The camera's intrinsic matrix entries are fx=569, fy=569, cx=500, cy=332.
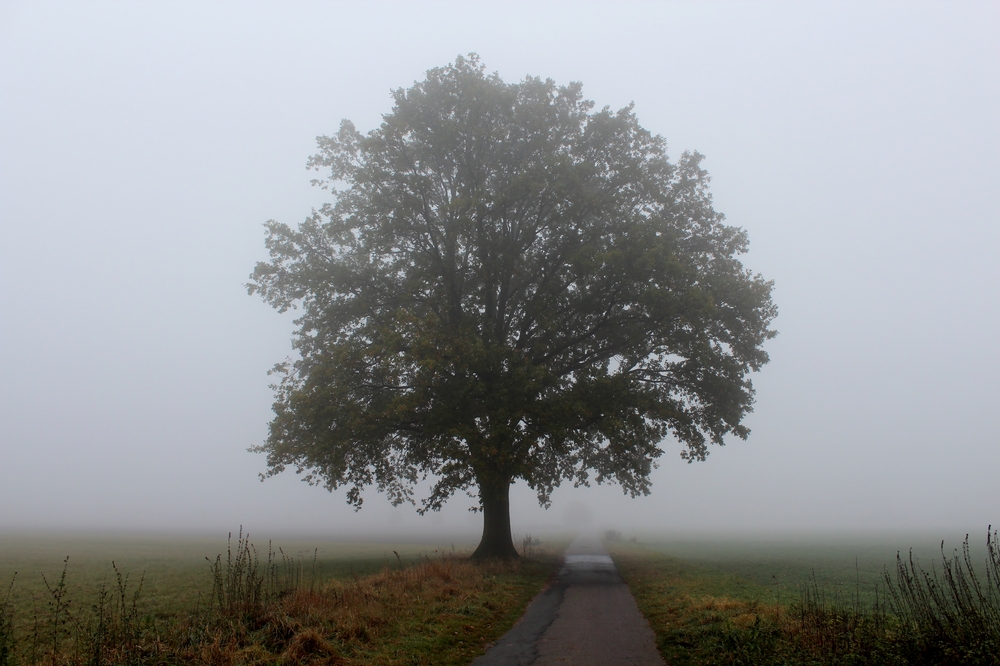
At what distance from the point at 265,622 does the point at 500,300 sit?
16.4 m

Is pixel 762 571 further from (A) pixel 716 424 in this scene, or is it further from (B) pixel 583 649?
(B) pixel 583 649

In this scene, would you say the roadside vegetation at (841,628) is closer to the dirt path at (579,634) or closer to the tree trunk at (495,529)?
the dirt path at (579,634)

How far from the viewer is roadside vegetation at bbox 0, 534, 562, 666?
25.6 feet

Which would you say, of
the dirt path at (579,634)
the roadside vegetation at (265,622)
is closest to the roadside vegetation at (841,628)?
the dirt path at (579,634)

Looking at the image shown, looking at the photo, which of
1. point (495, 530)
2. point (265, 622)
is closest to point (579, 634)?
point (265, 622)

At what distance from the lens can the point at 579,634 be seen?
10.9 m

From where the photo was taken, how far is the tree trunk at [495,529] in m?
22.8

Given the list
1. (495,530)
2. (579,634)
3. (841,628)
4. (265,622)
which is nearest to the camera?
(841,628)

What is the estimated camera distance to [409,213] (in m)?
22.8

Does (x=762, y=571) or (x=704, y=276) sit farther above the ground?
(x=704, y=276)

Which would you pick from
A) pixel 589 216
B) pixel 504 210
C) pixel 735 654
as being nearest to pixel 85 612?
pixel 735 654

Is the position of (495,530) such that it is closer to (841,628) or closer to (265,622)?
(265,622)

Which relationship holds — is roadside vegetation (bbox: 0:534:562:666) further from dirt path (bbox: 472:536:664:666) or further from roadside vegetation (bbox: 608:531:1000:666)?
roadside vegetation (bbox: 608:531:1000:666)

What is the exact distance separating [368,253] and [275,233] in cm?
408
